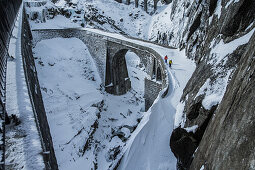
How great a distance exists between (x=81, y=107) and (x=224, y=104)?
51.4 ft

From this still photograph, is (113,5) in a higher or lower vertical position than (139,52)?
higher

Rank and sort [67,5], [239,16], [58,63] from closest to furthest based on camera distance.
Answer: [239,16] → [58,63] → [67,5]

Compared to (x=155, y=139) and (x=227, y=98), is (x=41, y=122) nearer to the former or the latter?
(x=227, y=98)

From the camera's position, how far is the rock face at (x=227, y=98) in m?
3.56

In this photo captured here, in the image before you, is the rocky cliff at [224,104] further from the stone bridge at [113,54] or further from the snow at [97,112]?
the stone bridge at [113,54]

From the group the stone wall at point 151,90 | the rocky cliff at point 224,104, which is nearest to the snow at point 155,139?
the rocky cliff at point 224,104

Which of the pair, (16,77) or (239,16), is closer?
(16,77)

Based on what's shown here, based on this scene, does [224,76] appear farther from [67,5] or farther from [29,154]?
[67,5]

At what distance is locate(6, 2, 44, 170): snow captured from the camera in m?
2.96

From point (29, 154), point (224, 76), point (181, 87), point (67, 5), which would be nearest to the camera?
point (29, 154)

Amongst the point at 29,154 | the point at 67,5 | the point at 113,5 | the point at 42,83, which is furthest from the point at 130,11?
the point at 29,154

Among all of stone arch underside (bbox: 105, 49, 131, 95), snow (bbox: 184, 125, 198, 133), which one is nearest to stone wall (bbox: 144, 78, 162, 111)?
stone arch underside (bbox: 105, 49, 131, 95)

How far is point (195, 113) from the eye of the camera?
7289mm

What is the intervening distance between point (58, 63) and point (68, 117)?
405 inches
